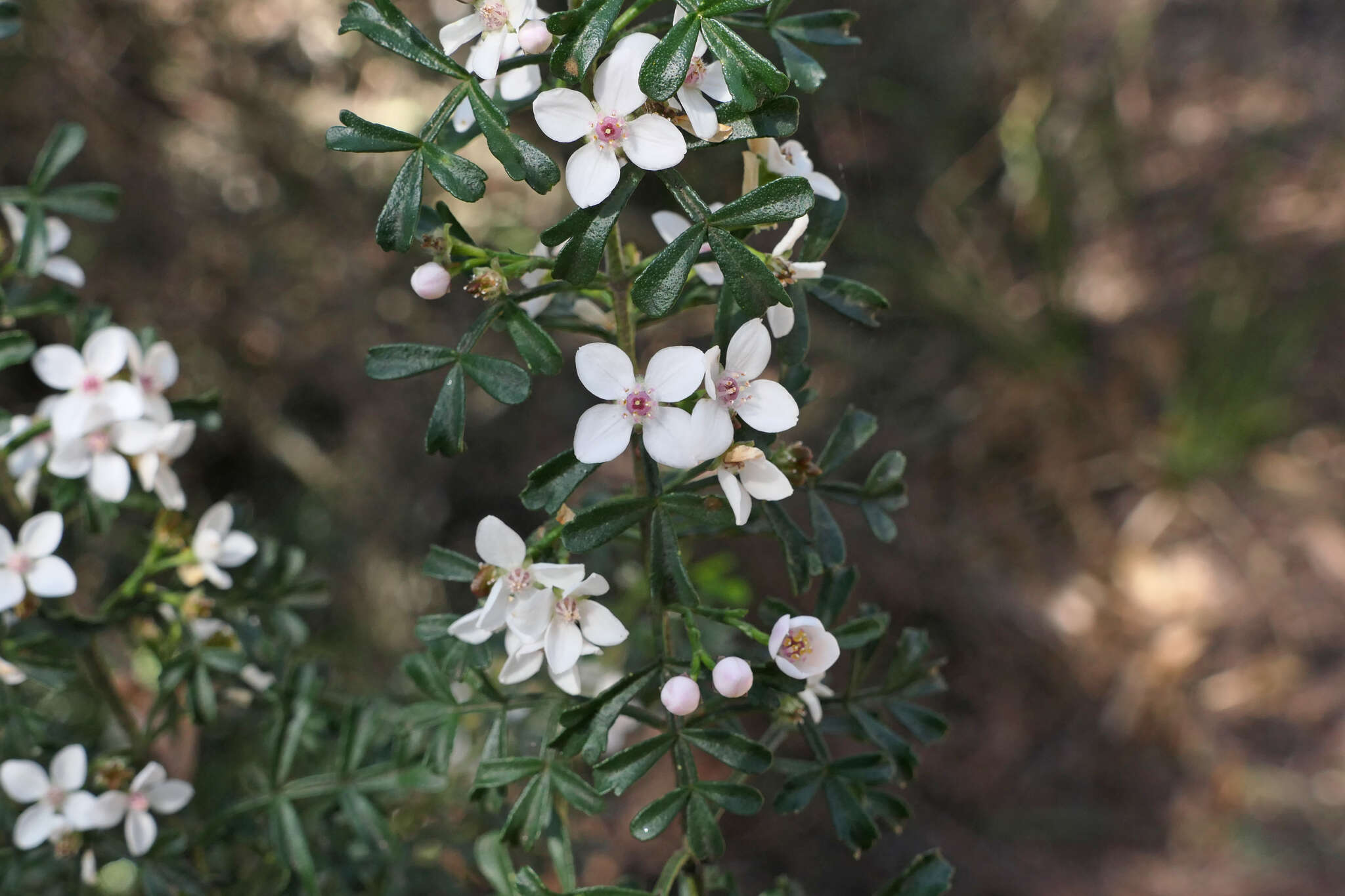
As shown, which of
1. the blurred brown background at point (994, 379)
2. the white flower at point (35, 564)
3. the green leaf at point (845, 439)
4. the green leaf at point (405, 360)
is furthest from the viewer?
the blurred brown background at point (994, 379)

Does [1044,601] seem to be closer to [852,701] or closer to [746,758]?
[852,701]

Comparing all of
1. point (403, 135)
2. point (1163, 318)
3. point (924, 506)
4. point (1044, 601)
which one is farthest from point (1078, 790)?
point (403, 135)

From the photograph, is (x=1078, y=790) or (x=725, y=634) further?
(x=1078, y=790)

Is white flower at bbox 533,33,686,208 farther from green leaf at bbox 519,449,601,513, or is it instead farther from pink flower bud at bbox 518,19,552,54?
green leaf at bbox 519,449,601,513

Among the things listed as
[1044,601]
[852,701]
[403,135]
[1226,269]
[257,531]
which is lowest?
[1044,601]

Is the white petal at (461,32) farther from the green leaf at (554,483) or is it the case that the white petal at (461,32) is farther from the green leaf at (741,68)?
the green leaf at (554,483)

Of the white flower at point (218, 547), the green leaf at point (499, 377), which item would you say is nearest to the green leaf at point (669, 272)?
the green leaf at point (499, 377)

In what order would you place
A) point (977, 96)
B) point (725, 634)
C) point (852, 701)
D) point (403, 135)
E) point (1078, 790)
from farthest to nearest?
point (977, 96) → point (1078, 790) → point (725, 634) → point (852, 701) → point (403, 135)

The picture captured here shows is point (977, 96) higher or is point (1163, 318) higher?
point (977, 96)
